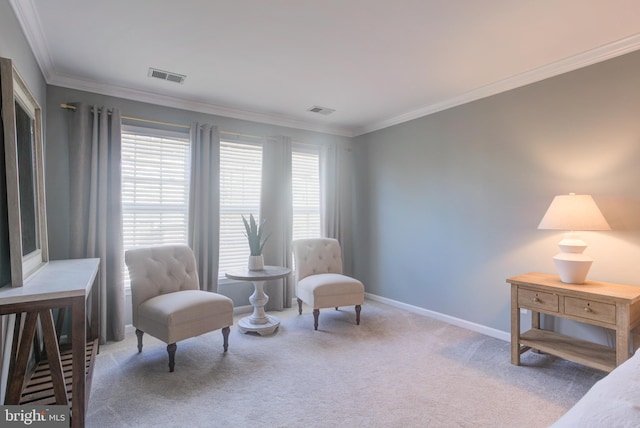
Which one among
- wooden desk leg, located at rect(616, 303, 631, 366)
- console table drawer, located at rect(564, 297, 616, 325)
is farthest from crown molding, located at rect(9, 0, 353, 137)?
wooden desk leg, located at rect(616, 303, 631, 366)

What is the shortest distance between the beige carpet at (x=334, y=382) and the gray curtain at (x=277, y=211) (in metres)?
0.88

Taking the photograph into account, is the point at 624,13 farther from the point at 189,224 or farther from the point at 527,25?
the point at 189,224

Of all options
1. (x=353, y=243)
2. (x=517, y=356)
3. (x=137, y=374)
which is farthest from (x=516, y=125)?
(x=137, y=374)

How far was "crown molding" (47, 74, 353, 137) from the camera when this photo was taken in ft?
10.2

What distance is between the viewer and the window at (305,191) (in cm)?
457

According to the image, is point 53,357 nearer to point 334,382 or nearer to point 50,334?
point 50,334

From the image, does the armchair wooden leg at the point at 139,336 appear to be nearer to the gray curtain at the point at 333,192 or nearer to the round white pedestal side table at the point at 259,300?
the round white pedestal side table at the point at 259,300

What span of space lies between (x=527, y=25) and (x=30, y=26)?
3.30 meters

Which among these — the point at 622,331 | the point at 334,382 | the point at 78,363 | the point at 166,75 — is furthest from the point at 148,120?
the point at 622,331

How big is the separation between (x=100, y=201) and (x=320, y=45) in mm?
2461

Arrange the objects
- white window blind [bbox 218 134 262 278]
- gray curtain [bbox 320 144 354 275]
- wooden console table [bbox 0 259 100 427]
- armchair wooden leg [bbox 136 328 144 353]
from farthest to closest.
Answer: gray curtain [bbox 320 144 354 275]
white window blind [bbox 218 134 262 278]
armchair wooden leg [bbox 136 328 144 353]
wooden console table [bbox 0 259 100 427]

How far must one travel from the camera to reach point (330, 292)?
352 centimetres

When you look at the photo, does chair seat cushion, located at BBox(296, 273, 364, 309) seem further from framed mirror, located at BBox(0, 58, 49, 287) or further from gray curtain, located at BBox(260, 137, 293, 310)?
framed mirror, located at BBox(0, 58, 49, 287)

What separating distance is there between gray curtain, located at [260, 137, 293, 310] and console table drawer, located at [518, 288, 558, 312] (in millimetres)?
2602
